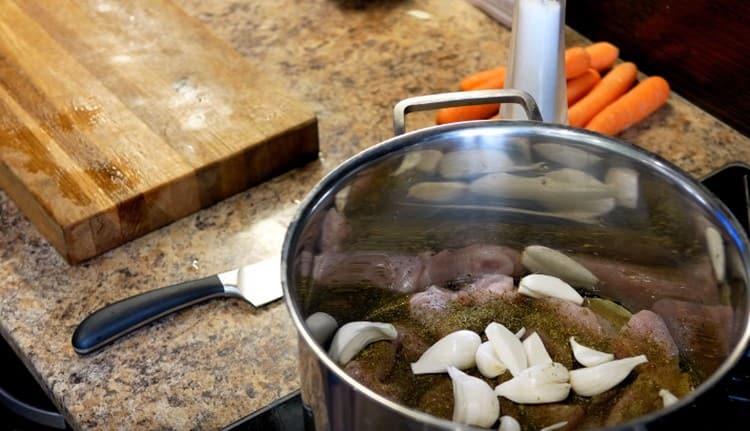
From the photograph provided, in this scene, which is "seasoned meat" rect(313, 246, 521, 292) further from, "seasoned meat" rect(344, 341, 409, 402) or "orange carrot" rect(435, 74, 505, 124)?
"orange carrot" rect(435, 74, 505, 124)

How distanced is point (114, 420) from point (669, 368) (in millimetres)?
497

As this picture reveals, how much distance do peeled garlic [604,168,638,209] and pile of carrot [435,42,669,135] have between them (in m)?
0.33

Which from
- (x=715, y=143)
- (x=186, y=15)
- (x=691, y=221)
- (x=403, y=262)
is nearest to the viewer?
(x=691, y=221)

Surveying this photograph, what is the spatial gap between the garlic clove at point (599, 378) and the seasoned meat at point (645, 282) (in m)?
0.10

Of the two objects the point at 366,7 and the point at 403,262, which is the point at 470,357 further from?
the point at 366,7

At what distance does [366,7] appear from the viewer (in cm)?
140

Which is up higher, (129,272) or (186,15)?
(186,15)

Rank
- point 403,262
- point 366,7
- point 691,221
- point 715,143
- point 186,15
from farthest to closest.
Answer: point 366,7
point 186,15
point 715,143
point 403,262
point 691,221

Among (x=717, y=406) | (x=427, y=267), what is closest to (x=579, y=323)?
(x=427, y=267)

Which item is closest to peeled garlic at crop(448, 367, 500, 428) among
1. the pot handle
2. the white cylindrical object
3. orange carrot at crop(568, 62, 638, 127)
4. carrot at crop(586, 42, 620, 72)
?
the pot handle

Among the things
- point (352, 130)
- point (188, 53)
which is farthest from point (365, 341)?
point (188, 53)

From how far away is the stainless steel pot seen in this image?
0.67 metres

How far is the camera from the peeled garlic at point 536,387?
2.51 feet

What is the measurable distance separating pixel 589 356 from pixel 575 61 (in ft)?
1.60
